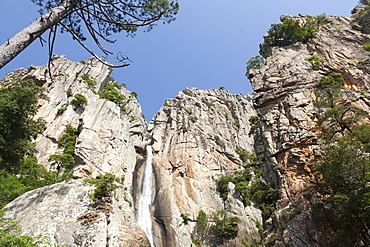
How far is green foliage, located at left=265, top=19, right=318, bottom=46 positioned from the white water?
2463 cm

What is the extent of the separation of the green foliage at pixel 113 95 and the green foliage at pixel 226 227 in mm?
27886

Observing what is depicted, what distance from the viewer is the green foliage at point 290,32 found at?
23.9 m

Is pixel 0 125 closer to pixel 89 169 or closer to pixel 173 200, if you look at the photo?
pixel 89 169

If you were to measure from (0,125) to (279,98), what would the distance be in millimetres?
20199

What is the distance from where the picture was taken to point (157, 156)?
39.8 m

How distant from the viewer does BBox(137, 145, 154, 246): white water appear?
96.1 ft

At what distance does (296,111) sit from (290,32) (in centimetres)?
1378

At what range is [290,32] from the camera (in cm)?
2562

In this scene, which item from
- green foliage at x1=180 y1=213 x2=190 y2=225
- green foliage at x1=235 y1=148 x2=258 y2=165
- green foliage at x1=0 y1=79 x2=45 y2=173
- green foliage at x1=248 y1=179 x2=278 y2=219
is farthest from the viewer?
green foliage at x1=235 y1=148 x2=258 y2=165

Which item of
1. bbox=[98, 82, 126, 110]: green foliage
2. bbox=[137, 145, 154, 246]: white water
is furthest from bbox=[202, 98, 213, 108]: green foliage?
bbox=[137, 145, 154, 246]: white water

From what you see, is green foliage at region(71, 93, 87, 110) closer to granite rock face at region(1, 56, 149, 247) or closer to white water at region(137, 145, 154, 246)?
granite rock face at region(1, 56, 149, 247)

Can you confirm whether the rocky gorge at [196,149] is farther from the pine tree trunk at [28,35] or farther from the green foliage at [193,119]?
the pine tree trunk at [28,35]

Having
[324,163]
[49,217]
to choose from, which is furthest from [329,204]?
[49,217]

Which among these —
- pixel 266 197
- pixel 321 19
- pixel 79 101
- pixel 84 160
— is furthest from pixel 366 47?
pixel 79 101
